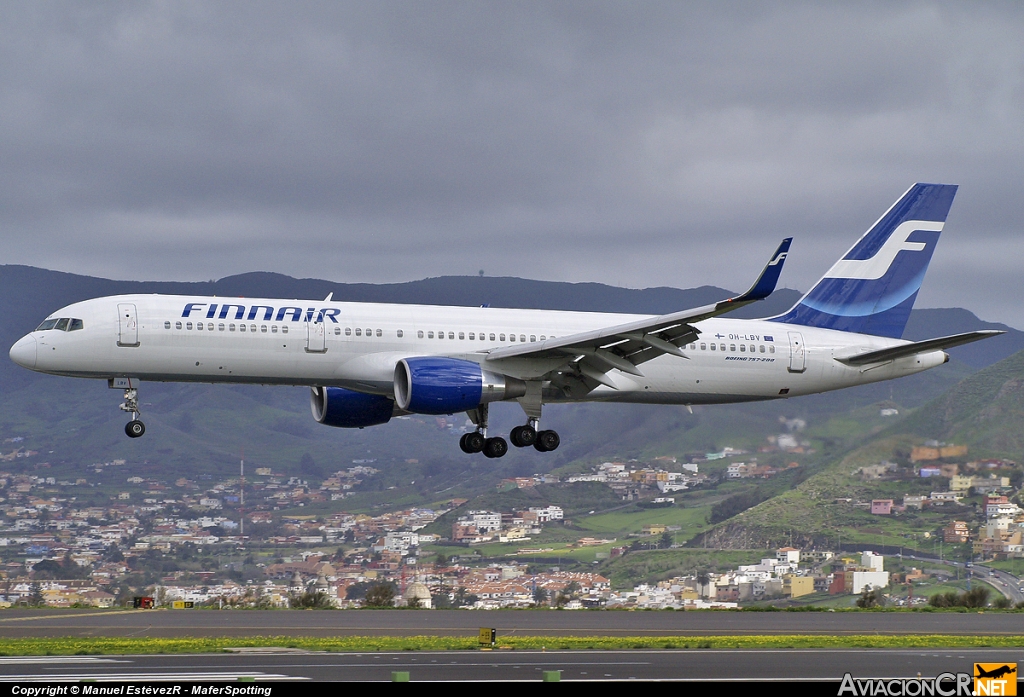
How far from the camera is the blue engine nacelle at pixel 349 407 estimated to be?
47.4 meters

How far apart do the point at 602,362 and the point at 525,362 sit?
258 centimetres

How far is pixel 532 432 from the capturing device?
4581 cm

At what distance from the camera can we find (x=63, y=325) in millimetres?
41375

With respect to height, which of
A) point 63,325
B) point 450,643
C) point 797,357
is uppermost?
point 63,325

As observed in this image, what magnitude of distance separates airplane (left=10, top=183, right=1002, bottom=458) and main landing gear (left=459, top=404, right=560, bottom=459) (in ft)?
0.16

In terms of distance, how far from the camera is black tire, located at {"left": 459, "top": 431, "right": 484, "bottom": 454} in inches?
1781

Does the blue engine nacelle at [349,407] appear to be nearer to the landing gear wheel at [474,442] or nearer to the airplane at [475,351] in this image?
the airplane at [475,351]

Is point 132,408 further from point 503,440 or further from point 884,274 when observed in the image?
point 884,274

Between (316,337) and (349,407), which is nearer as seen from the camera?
(316,337)

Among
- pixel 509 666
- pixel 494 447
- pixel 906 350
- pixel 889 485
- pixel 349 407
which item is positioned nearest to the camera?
pixel 509 666

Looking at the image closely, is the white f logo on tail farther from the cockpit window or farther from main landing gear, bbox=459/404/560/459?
the cockpit window

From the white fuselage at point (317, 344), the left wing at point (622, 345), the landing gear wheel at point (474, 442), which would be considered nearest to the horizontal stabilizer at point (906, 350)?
the white fuselage at point (317, 344)

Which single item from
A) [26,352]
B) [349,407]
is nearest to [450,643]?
[349,407]

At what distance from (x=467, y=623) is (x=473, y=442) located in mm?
6062
